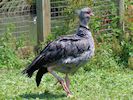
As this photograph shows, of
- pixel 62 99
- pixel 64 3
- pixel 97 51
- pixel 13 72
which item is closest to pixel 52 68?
pixel 62 99

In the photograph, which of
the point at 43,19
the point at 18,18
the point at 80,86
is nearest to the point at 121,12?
the point at 43,19

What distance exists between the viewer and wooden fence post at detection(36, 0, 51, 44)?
454 inches

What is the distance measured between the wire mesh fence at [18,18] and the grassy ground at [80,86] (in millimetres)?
1457

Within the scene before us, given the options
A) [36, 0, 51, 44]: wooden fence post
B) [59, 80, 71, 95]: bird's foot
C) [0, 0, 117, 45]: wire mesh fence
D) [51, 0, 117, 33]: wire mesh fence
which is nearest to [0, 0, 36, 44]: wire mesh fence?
[0, 0, 117, 45]: wire mesh fence

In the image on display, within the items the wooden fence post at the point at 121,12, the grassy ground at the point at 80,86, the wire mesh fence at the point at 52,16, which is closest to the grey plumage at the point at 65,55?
the grassy ground at the point at 80,86

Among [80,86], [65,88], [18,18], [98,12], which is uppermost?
[98,12]

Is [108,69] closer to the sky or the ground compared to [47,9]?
closer to the ground

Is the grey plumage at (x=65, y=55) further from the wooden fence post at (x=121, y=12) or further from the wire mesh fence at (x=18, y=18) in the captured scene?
the wooden fence post at (x=121, y=12)

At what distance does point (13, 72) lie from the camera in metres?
10.5

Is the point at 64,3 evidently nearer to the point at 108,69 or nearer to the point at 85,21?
the point at 108,69

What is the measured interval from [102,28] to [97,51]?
105cm

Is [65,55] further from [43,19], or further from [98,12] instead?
[98,12]

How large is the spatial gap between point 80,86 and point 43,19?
309cm

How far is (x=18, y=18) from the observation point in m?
12.1
